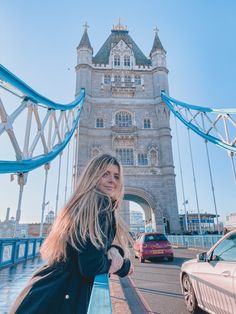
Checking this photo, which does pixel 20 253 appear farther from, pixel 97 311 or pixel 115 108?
pixel 115 108

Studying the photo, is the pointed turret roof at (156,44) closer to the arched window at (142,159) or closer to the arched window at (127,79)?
the arched window at (127,79)

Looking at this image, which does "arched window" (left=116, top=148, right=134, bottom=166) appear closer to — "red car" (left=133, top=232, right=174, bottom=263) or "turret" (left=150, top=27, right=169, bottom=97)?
"turret" (left=150, top=27, right=169, bottom=97)

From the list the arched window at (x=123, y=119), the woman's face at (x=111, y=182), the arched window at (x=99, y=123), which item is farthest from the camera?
the arched window at (x=123, y=119)

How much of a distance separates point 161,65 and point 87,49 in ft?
33.6

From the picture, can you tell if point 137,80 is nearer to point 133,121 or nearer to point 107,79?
point 107,79

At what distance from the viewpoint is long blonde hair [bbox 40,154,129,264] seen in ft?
4.12

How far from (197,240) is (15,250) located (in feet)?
43.6

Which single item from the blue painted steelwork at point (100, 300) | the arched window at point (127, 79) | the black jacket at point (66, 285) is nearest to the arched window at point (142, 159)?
the arched window at point (127, 79)

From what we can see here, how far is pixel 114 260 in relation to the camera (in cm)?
136

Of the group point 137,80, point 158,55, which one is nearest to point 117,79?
point 137,80

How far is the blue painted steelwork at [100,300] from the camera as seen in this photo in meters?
1.14

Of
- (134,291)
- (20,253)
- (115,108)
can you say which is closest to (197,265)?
(134,291)

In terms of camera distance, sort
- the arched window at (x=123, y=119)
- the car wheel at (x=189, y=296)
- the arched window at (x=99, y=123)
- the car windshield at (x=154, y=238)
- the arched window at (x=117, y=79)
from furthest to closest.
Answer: the arched window at (x=117, y=79) < the arched window at (x=123, y=119) < the arched window at (x=99, y=123) < the car windshield at (x=154, y=238) < the car wheel at (x=189, y=296)

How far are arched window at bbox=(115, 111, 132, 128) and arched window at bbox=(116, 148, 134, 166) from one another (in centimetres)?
328
